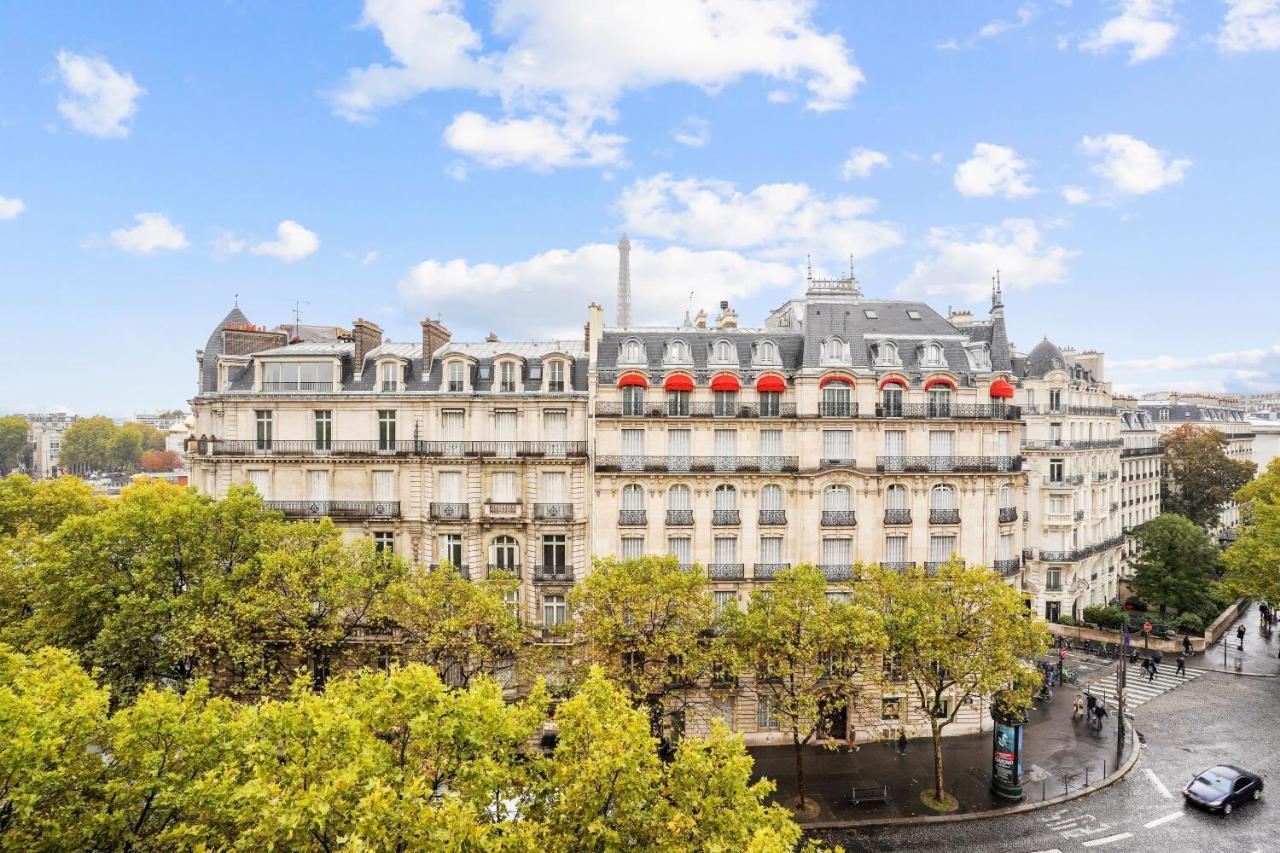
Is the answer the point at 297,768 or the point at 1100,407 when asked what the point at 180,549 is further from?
the point at 1100,407

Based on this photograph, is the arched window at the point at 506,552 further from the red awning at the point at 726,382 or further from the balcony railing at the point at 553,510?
the red awning at the point at 726,382

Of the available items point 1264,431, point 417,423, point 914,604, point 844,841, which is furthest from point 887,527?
point 1264,431

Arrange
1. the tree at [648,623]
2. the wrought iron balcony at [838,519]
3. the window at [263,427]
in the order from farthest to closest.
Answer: the window at [263,427], the wrought iron balcony at [838,519], the tree at [648,623]

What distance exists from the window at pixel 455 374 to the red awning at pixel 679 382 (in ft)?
38.8

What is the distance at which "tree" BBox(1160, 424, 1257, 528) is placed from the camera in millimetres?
76250

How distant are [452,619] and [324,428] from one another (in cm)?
1696

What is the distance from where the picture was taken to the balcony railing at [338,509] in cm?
3950

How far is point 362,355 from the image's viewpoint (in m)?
41.8

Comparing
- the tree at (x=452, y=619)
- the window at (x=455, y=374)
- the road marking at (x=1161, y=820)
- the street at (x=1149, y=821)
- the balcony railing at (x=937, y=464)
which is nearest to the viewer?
the street at (x=1149, y=821)

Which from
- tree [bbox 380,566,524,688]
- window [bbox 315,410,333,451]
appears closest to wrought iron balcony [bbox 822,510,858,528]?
tree [bbox 380,566,524,688]

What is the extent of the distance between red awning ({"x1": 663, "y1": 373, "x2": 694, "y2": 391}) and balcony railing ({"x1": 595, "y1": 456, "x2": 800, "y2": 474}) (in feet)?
12.9

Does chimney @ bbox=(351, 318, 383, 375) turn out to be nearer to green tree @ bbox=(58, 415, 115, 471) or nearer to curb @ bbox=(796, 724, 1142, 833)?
curb @ bbox=(796, 724, 1142, 833)

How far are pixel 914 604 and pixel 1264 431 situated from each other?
121 metres

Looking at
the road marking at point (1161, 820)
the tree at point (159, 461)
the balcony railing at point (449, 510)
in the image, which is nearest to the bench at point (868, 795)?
the road marking at point (1161, 820)
